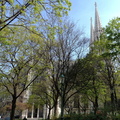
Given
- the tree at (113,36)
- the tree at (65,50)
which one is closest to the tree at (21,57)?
the tree at (65,50)

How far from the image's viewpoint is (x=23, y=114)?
4609 cm

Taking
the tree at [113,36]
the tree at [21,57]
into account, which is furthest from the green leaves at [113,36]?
the tree at [21,57]

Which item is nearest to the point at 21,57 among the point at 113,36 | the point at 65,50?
the point at 65,50

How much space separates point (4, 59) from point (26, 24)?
7.70m

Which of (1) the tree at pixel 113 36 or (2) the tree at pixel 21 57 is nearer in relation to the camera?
(1) the tree at pixel 113 36

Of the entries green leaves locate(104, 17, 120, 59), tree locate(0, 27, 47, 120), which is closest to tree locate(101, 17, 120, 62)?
green leaves locate(104, 17, 120, 59)

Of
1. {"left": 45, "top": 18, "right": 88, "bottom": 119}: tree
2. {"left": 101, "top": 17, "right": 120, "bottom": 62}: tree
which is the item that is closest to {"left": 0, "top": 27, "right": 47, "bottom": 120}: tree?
{"left": 45, "top": 18, "right": 88, "bottom": 119}: tree

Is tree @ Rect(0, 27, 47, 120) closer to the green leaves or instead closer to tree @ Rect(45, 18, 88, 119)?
tree @ Rect(45, 18, 88, 119)

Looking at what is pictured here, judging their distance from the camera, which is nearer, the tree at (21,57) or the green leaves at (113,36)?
the green leaves at (113,36)

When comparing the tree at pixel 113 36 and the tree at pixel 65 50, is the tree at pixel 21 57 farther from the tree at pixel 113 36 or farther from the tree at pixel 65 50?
the tree at pixel 113 36

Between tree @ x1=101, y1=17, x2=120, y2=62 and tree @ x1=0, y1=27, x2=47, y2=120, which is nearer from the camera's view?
tree @ x1=101, y1=17, x2=120, y2=62

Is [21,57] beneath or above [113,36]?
beneath

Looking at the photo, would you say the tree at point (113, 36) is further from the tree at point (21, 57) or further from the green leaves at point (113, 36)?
the tree at point (21, 57)

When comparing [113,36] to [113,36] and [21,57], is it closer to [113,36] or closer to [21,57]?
[113,36]
